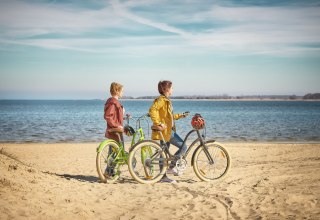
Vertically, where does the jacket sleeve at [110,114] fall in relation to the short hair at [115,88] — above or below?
below

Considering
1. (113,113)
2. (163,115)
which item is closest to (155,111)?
(163,115)

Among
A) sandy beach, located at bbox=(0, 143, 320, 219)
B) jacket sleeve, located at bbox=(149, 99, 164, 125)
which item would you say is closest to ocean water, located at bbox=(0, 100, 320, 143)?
jacket sleeve, located at bbox=(149, 99, 164, 125)

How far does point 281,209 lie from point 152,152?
2.94 m

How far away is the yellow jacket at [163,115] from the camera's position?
22.4 ft

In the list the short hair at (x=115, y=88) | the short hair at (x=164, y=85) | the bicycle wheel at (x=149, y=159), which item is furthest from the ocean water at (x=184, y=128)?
the short hair at (x=164, y=85)

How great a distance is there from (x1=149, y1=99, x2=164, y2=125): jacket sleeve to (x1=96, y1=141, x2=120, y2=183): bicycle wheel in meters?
1.02

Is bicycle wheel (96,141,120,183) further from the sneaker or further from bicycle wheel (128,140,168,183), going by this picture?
the sneaker

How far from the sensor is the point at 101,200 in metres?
5.69

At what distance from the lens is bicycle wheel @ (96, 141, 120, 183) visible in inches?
269

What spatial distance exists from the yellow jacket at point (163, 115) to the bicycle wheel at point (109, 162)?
0.93 metres

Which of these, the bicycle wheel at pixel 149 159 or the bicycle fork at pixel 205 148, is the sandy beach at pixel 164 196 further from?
the bicycle fork at pixel 205 148

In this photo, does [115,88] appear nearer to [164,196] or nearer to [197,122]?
[197,122]

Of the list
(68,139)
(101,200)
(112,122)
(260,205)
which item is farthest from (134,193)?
(68,139)

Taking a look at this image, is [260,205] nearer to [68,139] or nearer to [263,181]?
[263,181]
